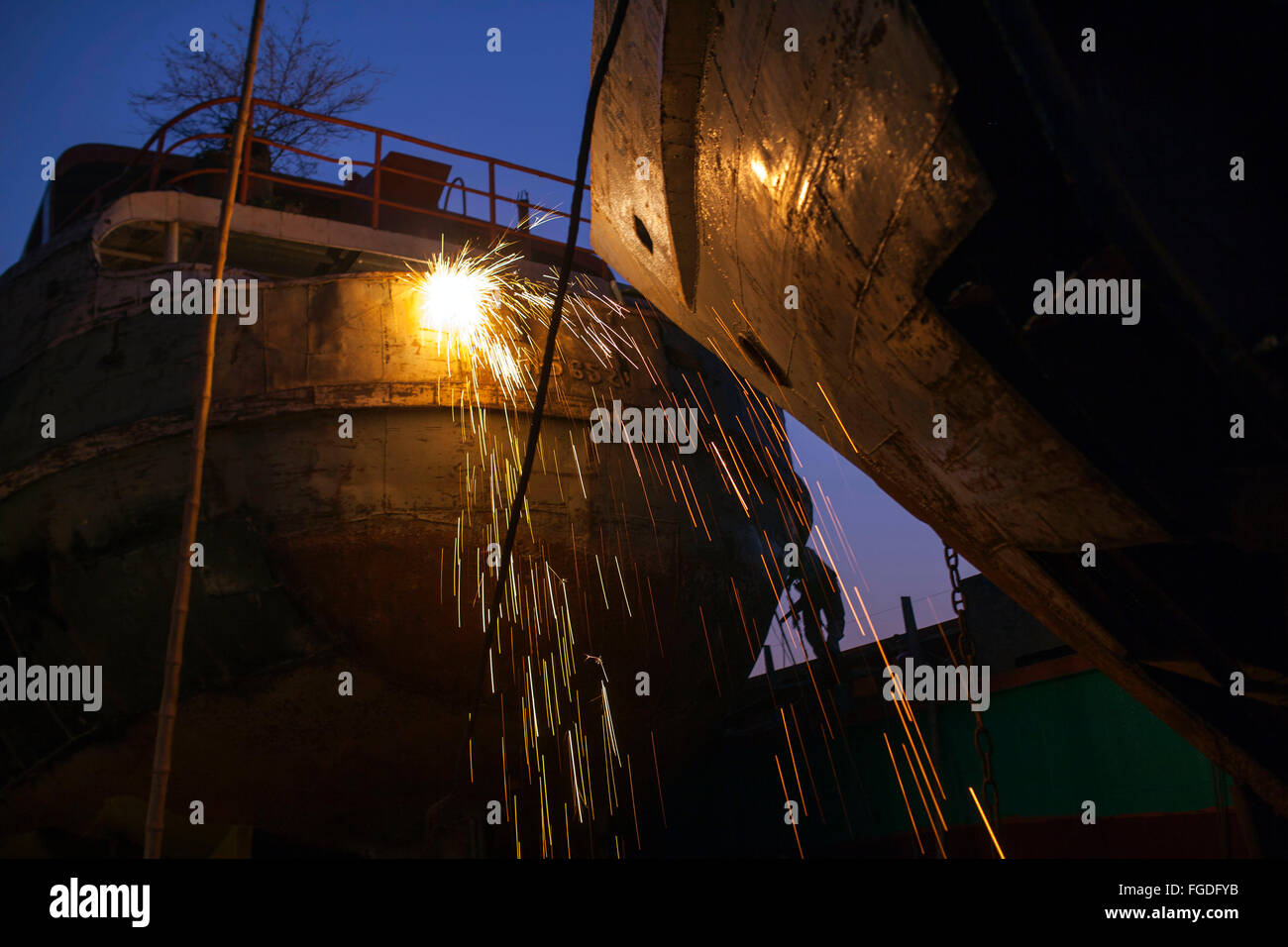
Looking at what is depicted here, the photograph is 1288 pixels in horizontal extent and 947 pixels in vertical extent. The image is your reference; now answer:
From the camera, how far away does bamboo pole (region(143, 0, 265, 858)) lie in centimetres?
441

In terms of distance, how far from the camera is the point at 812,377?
352cm

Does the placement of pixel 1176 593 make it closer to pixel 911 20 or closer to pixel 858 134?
pixel 858 134

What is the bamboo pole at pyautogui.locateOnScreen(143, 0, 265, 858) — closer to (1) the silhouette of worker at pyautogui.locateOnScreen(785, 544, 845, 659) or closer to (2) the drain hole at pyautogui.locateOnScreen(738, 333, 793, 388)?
(2) the drain hole at pyautogui.locateOnScreen(738, 333, 793, 388)

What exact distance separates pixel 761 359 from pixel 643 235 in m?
0.93

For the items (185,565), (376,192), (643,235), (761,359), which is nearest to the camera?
(761,359)

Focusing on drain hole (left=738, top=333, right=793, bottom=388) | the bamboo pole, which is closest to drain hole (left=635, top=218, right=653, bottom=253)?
drain hole (left=738, top=333, right=793, bottom=388)

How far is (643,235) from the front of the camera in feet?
14.6

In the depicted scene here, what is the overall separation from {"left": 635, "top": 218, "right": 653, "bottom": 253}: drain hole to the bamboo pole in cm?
272

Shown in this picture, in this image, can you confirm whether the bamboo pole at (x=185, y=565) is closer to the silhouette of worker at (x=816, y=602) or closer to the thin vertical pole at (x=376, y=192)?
the thin vertical pole at (x=376, y=192)

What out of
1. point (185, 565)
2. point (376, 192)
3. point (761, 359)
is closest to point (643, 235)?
point (761, 359)

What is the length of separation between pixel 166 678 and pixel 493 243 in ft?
16.8

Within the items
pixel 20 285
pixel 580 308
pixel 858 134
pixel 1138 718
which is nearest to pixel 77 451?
pixel 20 285

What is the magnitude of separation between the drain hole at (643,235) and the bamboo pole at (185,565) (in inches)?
107

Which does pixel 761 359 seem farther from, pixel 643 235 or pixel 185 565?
pixel 185 565
